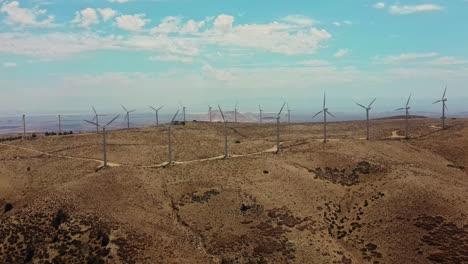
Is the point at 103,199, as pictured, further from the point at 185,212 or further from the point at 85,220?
the point at 185,212

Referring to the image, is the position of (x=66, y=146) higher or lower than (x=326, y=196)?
higher

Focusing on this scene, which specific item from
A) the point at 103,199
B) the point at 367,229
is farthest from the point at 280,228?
the point at 103,199

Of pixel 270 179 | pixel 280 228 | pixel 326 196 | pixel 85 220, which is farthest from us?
pixel 270 179

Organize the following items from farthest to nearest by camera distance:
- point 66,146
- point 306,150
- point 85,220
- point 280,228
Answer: point 66,146, point 306,150, point 280,228, point 85,220

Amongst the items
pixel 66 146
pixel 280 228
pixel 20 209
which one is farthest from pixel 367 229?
pixel 66 146

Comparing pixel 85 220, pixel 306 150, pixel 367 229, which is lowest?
pixel 367 229

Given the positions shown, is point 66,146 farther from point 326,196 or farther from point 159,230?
point 326,196

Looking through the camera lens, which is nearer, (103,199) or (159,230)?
(159,230)
